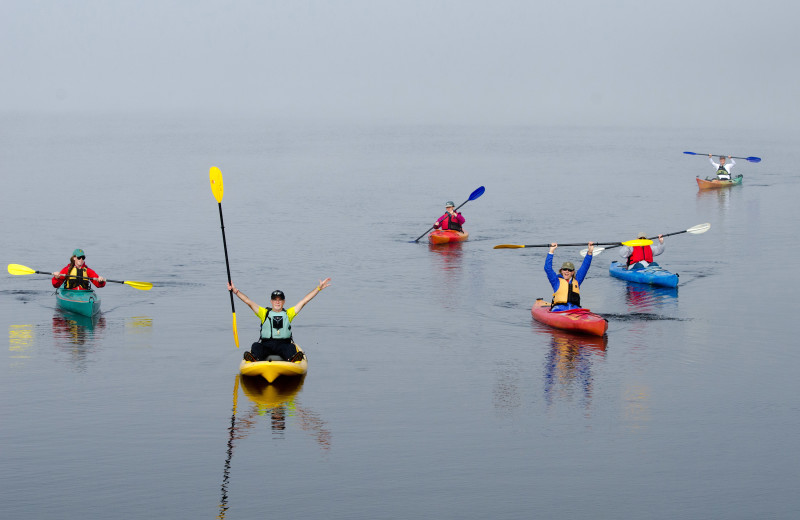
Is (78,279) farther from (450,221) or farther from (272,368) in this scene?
(450,221)

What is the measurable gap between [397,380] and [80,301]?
373 inches

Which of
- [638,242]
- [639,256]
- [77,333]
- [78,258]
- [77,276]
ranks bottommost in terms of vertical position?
[77,333]

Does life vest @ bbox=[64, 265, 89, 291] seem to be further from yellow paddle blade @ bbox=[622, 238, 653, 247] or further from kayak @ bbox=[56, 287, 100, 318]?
yellow paddle blade @ bbox=[622, 238, 653, 247]

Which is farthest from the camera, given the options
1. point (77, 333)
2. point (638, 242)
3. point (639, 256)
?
point (639, 256)

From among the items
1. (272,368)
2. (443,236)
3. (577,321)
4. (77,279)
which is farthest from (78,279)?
(443,236)

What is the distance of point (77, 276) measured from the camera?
27203mm

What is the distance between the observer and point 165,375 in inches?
879

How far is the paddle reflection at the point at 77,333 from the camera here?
2398 centimetres

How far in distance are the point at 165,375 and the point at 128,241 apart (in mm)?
20622

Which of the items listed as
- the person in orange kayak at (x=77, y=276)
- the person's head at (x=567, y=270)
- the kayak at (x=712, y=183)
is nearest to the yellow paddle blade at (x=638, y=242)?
the person's head at (x=567, y=270)

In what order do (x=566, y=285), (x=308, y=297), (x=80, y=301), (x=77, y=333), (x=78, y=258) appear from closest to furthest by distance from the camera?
(x=308, y=297) < (x=566, y=285) < (x=77, y=333) < (x=78, y=258) < (x=80, y=301)

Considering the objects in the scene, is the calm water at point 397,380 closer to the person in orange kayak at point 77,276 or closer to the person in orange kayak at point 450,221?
the person in orange kayak at point 77,276

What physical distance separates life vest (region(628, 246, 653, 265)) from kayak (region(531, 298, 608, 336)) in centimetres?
708

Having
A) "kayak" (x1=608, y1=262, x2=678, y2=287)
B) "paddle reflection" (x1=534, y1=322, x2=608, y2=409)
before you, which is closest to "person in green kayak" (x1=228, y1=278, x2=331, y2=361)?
"paddle reflection" (x1=534, y1=322, x2=608, y2=409)
